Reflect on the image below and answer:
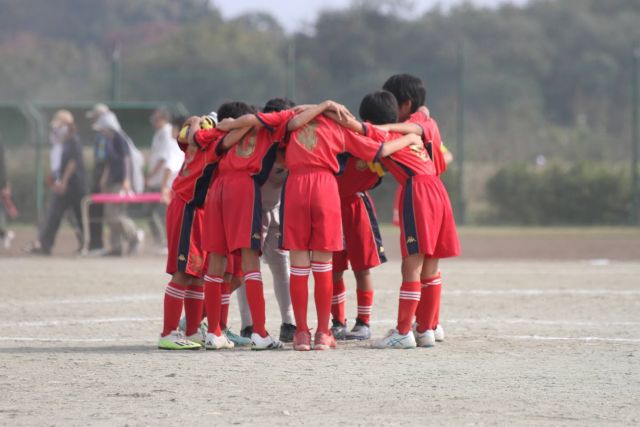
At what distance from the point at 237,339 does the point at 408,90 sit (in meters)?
2.00

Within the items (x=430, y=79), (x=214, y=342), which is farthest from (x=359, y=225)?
(x=430, y=79)

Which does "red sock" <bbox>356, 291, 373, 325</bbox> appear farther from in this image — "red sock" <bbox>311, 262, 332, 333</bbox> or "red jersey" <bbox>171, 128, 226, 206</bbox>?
"red jersey" <bbox>171, 128, 226, 206</bbox>

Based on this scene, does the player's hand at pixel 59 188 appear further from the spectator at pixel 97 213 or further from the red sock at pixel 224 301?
the red sock at pixel 224 301

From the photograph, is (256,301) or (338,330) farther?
(338,330)

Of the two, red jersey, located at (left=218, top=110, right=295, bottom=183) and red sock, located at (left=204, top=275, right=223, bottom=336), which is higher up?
red jersey, located at (left=218, top=110, right=295, bottom=183)

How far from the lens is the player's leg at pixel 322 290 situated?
7527 mm

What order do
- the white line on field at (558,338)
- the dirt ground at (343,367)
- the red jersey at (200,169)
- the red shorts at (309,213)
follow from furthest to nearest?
1. the white line on field at (558,338)
2. the red jersey at (200,169)
3. the red shorts at (309,213)
4. the dirt ground at (343,367)

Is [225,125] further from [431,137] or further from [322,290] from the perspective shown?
[431,137]

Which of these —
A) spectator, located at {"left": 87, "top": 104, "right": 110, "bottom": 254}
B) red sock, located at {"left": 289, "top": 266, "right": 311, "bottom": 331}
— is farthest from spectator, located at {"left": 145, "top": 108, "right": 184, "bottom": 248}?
red sock, located at {"left": 289, "top": 266, "right": 311, "bottom": 331}

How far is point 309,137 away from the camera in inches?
295

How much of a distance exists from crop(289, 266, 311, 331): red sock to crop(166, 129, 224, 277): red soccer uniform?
638 mm

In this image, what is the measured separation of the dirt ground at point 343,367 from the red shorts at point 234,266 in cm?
64

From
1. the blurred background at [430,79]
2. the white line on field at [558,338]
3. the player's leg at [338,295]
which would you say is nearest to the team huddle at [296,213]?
the player's leg at [338,295]

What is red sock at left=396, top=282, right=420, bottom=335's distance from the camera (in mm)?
7668
